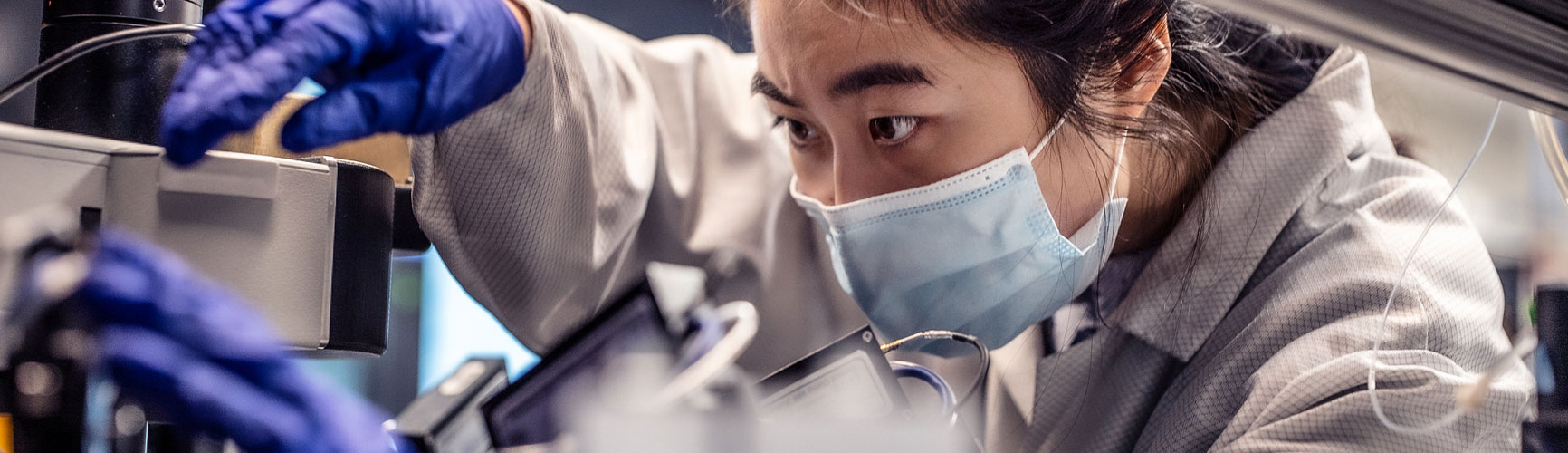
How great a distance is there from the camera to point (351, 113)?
0.55m

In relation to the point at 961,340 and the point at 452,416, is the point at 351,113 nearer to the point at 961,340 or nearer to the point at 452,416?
the point at 452,416

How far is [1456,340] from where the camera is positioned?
2.72 ft

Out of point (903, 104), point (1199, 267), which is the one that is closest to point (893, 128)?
point (903, 104)

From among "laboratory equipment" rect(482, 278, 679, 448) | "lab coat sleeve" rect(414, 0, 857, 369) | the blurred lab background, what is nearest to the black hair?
the blurred lab background

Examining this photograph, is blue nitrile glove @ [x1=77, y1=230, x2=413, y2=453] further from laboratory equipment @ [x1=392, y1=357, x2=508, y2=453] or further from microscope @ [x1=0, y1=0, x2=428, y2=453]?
laboratory equipment @ [x1=392, y1=357, x2=508, y2=453]

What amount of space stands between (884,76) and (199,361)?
53 centimetres

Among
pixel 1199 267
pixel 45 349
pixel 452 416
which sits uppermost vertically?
pixel 45 349

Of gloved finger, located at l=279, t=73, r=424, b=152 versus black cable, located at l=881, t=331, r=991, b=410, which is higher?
gloved finger, located at l=279, t=73, r=424, b=152

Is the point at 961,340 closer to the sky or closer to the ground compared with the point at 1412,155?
closer to the ground

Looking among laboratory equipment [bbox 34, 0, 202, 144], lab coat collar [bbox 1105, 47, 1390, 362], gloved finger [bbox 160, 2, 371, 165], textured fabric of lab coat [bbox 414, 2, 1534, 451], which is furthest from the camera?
lab coat collar [bbox 1105, 47, 1390, 362]

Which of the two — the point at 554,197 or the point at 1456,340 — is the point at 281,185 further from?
the point at 1456,340

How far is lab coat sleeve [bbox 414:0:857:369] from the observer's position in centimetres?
87

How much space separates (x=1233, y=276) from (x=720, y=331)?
520 millimetres

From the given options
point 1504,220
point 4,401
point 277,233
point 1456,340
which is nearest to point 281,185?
point 277,233
